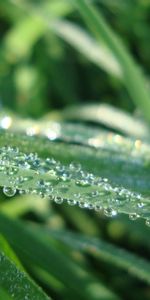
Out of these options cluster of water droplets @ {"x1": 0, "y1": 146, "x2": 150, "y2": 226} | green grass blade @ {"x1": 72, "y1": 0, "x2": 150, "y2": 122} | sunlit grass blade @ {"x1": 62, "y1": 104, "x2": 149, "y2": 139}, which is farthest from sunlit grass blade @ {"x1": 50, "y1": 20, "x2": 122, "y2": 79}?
cluster of water droplets @ {"x1": 0, "y1": 146, "x2": 150, "y2": 226}

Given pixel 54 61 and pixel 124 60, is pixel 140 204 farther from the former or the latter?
pixel 54 61

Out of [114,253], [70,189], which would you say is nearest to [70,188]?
[70,189]

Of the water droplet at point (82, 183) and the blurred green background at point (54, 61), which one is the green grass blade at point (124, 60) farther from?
the blurred green background at point (54, 61)

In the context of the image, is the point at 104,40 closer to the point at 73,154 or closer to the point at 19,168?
the point at 73,154

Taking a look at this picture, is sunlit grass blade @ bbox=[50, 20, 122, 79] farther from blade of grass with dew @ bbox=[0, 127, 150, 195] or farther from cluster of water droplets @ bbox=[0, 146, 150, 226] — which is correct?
cluster of water droplets @ bbox=[0, 146, 150, 226]

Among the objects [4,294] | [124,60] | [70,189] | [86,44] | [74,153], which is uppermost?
[86,44]

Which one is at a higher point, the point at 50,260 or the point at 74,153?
the point at 74,153

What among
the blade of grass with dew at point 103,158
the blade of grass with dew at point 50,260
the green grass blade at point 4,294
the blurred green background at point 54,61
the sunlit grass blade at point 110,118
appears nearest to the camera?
the green grass blade at point 4,294

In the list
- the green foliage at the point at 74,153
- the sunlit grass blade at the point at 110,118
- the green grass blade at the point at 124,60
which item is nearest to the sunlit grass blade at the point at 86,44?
the green foliage at the point at 74,153
